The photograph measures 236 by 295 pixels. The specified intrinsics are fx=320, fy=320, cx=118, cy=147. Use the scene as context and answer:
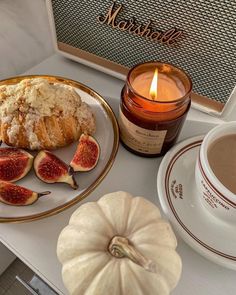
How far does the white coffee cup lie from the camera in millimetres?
471

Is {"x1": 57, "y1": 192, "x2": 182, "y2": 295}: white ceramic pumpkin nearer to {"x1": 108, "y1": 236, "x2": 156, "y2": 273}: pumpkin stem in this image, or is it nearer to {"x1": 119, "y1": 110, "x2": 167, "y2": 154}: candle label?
{"x1": 108, "y1": 236, "x2": 156, "y2": 273}: pumpkin stem

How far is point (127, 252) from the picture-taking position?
1.32 ft

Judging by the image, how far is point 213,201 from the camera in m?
0.50

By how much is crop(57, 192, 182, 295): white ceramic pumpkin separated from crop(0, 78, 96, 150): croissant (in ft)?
0.59

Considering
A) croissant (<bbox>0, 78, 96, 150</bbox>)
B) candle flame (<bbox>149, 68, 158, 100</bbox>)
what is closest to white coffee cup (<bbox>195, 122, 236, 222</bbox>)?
candle flame (<bbox>149, 68, 158, 100</bbox>)

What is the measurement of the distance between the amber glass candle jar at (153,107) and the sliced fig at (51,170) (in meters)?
0.14

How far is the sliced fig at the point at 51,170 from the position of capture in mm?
560

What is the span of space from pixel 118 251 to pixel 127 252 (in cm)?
2

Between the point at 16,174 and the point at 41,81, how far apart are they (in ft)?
0.60

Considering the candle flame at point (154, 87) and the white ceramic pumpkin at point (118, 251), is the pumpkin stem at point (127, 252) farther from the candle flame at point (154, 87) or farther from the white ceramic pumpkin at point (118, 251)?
the candle flame at point (154, 87)

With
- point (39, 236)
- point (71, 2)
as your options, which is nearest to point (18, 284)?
point (39, 236)

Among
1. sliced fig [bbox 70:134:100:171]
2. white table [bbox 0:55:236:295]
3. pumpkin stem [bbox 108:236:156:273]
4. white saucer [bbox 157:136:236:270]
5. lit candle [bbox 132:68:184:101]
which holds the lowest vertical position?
white table [bbox 0:55:236:295]

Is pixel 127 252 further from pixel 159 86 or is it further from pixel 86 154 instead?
pixel 159 86

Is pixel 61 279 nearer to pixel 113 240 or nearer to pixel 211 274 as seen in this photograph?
pixel 113 240
